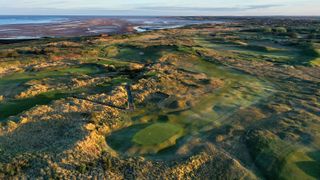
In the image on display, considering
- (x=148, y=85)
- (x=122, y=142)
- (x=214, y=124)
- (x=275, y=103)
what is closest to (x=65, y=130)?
(x=122, y=142)

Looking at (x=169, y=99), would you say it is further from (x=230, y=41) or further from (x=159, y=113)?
(x=230, y=41)

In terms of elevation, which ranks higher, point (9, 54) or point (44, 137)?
point (44, 137)

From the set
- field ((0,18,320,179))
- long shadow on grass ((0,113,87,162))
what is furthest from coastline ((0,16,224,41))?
long shadow on grass ((0,113,87,162))

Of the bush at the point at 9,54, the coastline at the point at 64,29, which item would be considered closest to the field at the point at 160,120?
the bush at the point at 9,54

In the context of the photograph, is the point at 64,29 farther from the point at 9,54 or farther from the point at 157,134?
the point at 157,134

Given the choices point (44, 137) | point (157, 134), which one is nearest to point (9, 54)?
point (44, 137)

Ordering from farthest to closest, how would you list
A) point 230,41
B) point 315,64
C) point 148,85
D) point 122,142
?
point 230,41 < point 315,64 < point 148,85 < point 122,142

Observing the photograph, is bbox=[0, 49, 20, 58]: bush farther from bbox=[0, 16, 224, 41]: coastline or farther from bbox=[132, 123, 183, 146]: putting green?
bbox=[0, 16, 224, 41]: coastline

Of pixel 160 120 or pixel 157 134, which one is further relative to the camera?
pixel 160 120
